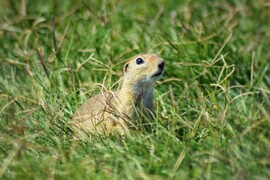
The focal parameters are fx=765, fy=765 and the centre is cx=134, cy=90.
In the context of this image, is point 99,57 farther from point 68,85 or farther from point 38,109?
point 38,109

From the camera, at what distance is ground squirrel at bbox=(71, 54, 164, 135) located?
4.55m

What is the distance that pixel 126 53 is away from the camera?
222 inches

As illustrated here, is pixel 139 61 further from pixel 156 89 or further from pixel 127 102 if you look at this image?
pixel 156 89

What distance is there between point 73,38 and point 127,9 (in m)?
0.82

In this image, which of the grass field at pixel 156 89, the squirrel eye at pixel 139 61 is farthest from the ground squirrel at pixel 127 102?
the grass field at pixel 156 89

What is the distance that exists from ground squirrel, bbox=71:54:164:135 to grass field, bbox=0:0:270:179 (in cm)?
13

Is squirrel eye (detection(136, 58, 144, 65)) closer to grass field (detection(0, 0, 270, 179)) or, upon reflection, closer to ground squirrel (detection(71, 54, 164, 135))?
ground squirrel (detection(71, 54, 164, 135))

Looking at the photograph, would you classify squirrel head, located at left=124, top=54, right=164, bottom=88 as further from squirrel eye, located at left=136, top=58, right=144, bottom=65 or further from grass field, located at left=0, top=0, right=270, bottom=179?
grass field, located at left=0, top=0, right=270, bottom=179

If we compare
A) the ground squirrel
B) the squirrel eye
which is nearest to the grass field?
the ground squirrel

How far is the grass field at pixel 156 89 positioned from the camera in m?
3.90

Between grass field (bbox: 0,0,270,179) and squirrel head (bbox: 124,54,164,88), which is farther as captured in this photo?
squirrel head (bbox: 124,54,164,88)

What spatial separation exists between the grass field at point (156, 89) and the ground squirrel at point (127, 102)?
0.13m

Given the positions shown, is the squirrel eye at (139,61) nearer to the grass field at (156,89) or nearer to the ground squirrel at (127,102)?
the ground squirrel at (127,102)

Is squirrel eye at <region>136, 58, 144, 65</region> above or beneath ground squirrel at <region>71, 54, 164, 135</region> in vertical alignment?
above
